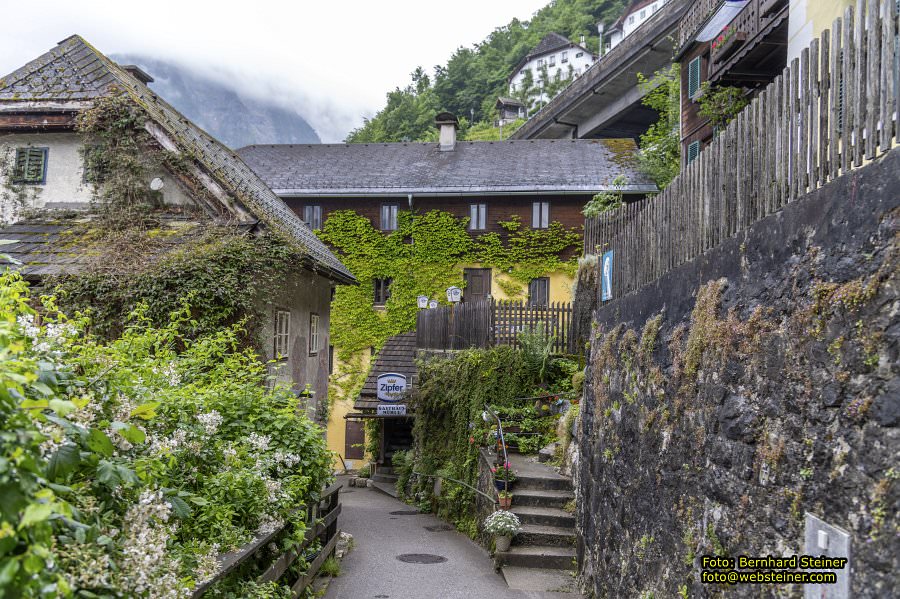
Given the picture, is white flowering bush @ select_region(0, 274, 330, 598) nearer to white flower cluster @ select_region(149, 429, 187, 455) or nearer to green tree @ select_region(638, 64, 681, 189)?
white flower cluster @ select_region(149, 429, 187, 455)

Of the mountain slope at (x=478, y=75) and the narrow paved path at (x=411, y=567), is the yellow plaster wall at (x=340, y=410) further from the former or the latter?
the mountain slope at (x=478, y=75)

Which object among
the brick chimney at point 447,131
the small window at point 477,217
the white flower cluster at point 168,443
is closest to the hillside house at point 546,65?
the brick chimney at point 447,131

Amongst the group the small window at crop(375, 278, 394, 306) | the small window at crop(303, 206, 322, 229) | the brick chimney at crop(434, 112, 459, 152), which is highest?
the brick chimney at crop(434, 112, 459, 152)

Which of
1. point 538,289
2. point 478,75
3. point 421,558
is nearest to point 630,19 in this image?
point 478,75

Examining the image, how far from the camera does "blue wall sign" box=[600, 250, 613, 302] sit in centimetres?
904

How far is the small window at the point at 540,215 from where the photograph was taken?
2716 centimetres

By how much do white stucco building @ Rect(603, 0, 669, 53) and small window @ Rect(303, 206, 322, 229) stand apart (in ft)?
128

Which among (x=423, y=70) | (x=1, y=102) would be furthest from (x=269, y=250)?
(x=423, y=70)

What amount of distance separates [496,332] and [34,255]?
9451 mm

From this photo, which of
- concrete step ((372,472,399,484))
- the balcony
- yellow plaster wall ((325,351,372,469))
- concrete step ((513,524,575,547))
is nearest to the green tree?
the balcony

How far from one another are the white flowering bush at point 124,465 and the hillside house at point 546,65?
2603 inches

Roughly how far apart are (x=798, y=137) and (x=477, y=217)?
77.5 feet

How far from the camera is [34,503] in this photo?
6.63 feet

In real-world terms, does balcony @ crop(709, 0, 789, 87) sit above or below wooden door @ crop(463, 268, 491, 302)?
above
